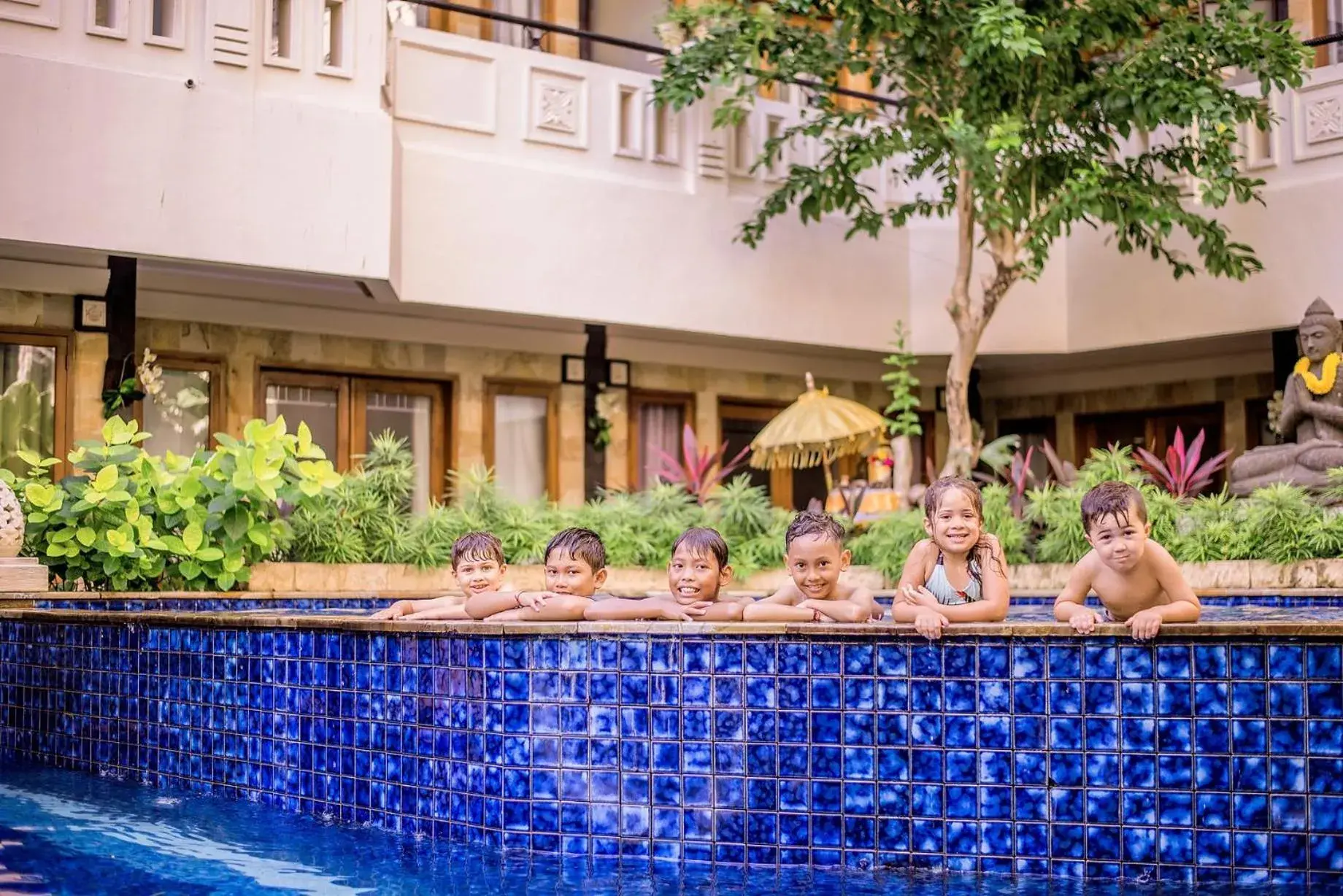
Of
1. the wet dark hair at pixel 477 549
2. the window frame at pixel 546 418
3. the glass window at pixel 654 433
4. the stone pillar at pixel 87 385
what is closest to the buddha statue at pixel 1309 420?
the glass window at pixel 654 433

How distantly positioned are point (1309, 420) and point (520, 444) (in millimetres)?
6742

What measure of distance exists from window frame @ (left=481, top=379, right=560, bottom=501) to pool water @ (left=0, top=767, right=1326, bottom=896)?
30.1ft

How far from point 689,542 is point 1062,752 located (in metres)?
1.42

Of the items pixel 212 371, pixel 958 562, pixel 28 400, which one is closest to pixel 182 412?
pixel 212 371

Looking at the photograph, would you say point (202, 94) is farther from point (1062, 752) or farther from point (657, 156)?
point (1062, 752)

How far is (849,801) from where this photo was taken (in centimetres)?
383

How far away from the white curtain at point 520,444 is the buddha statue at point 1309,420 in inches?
242

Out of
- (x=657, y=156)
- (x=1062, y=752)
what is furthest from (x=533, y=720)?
(x=657, y=156)

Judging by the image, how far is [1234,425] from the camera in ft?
49.4

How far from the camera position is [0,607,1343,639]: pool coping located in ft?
11.7

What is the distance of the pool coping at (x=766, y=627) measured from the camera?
3.56 m

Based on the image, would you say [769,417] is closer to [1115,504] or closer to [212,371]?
[212,371]

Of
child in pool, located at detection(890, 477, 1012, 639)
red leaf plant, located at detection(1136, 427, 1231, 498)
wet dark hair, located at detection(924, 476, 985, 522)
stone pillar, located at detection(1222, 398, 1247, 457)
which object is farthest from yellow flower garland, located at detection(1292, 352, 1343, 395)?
wet dark hair, located at detection(924, 476, 985, 522)

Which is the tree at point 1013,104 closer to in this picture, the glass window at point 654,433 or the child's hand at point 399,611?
the glass window at point 654,433
